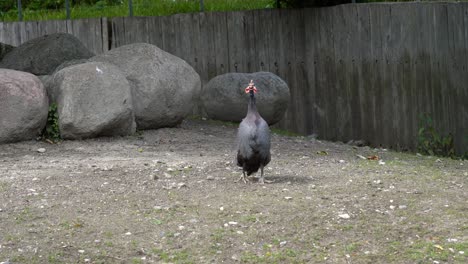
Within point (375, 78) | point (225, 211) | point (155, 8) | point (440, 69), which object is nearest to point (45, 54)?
point (155, 8)

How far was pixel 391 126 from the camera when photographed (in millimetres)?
14555

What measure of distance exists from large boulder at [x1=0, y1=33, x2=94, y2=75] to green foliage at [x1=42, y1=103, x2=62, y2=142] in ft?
5.76

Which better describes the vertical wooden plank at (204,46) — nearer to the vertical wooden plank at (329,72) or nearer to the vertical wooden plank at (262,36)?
the vertical wooden plank at (262,36)

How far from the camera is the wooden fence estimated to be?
13688 mm

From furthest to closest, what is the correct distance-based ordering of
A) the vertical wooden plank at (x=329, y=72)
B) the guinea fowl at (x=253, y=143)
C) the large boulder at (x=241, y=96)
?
the vertical wooden plank at (x=329, y=72) < the large boulder at (x=241, y=96) < the guinea fowl at (x=253, y=143)

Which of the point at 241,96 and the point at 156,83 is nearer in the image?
the point at 156,83

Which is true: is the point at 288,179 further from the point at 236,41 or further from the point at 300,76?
the point at 236,41

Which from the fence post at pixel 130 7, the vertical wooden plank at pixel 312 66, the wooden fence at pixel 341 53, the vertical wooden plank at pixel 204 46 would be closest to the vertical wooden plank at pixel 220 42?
the wooden fence at pixel 341 53

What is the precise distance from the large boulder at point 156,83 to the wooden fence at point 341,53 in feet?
9.36

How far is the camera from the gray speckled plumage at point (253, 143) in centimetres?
930

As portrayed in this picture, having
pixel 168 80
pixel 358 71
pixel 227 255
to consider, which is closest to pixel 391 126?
pixel 358 71

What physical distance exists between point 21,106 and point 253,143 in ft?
12.5

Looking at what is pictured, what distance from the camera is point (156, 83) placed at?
42.4ft

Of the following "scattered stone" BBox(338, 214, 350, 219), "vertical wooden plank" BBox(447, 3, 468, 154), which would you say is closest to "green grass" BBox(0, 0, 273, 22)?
"vertical wooden plank" BBox(447, 3, 468, 154)
